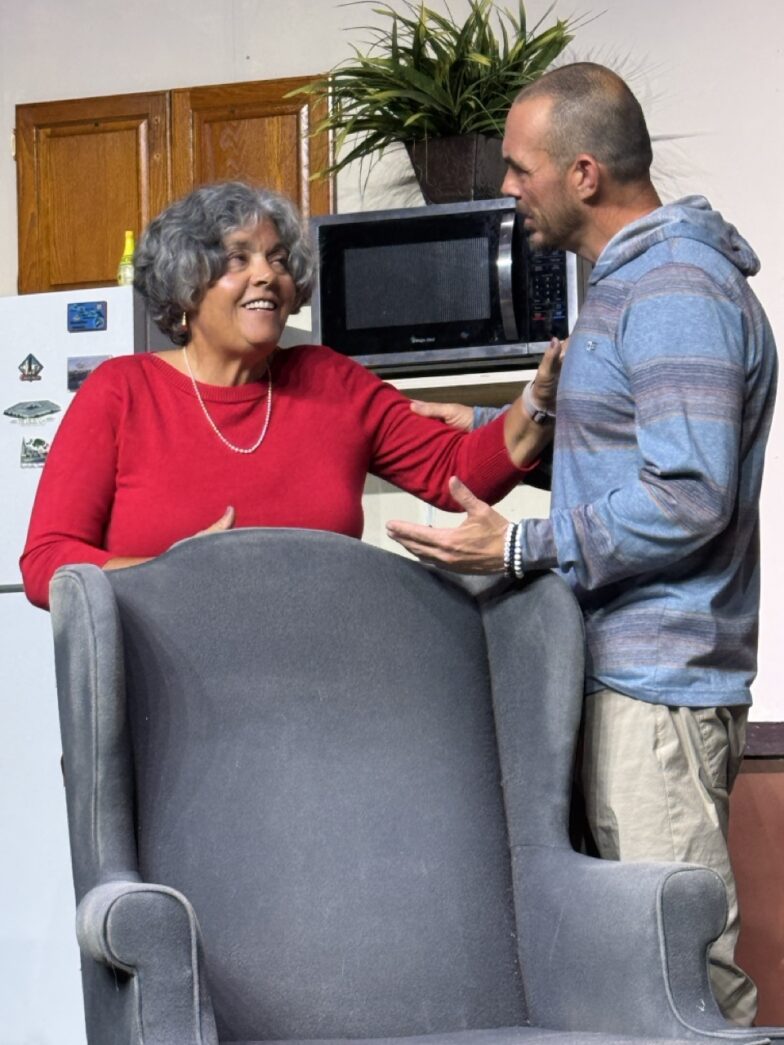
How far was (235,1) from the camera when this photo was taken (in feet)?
12.7

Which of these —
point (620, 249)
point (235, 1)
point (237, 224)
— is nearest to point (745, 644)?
point (620, 249)

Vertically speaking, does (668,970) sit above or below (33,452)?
below

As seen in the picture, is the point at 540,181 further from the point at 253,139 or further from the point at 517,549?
the point at 253,139

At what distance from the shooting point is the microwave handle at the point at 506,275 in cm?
326

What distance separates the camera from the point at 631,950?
5.11 ft

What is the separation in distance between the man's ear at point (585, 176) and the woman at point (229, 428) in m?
0.22

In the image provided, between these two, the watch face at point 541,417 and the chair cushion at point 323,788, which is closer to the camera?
the chair cushion at point 323,788

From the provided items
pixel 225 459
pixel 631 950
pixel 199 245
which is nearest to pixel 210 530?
pixel 225 459

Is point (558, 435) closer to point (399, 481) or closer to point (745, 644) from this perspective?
point (745, 644)

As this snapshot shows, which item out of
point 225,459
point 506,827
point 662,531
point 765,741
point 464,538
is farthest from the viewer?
point 765,741

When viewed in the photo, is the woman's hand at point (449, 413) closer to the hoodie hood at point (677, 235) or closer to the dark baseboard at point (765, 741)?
the hoodie hood at point (677, 235)

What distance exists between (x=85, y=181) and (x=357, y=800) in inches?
98.3

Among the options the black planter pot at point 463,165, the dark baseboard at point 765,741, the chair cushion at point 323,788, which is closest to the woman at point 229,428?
the chair cushion at point 323,788

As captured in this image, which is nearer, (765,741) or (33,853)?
(765,741)
